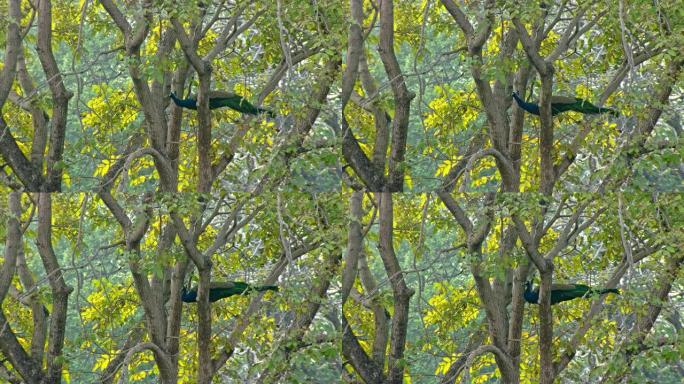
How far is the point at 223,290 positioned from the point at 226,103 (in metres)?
1.31

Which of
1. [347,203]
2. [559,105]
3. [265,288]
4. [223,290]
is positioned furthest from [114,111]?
[559,105]

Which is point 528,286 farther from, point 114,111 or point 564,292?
point 114,111

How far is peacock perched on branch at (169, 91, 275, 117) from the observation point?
8.48 metres

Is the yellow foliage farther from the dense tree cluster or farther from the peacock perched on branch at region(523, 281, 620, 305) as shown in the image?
the peacock perched on branch at region(523, 281, 620, 305)

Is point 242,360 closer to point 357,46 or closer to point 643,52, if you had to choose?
point 357,46

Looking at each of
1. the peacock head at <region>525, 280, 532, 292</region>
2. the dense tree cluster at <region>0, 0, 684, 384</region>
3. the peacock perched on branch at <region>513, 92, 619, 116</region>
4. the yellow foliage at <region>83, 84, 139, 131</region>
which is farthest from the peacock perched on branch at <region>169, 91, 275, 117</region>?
the peacock head at <region>525, 280, 532, 292</region>

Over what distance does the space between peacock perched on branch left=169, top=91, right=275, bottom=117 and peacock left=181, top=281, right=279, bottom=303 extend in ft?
4.00

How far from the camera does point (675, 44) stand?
8469mm

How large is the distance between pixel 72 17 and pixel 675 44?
469 cm

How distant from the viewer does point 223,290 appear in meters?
8.56

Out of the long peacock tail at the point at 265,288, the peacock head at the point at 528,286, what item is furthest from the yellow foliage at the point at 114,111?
the peacock head at the point at 528,286

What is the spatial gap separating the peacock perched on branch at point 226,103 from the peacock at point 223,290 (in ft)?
4.00

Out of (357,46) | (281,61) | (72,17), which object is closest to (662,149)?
(357,46)

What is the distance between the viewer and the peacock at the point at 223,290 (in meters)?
8.54
